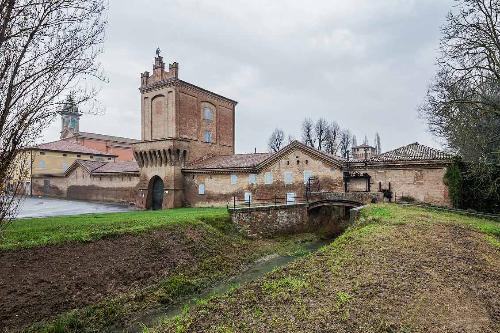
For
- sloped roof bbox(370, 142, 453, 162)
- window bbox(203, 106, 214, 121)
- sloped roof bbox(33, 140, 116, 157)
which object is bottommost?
sloped roof bbox(370, 142, 453, 162)

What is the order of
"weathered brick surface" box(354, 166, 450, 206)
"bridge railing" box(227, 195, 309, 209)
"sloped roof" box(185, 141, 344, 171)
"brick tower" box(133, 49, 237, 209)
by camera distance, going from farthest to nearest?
"brick tower" box(133, 49, 237, 209)
"sloped roof" box(185, 141, 344, 171)
"bridge railing" box(227, 195, 309, 209)
"weathered brick surface" box(354, 166, 450, 206)

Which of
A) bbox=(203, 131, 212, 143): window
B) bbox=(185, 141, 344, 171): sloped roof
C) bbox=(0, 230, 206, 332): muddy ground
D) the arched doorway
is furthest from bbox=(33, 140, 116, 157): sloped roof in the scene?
bbox=(0, 230, 206, 332): muddy ground

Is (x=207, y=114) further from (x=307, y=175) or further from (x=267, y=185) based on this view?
(x=307, y=175)

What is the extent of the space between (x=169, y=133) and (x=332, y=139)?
1334 inches

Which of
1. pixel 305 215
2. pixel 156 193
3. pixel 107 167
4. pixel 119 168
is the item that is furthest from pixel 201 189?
pixel 107 167

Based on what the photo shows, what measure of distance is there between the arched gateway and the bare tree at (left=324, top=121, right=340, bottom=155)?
32760 millimetres

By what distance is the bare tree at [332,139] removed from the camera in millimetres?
55594

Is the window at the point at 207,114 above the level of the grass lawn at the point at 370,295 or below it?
above

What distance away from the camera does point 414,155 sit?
2248 centimetres

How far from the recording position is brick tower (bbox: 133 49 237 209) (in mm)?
29344

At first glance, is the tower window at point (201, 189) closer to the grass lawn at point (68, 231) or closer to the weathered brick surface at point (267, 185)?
the weathered brick surface at point (267, 185)

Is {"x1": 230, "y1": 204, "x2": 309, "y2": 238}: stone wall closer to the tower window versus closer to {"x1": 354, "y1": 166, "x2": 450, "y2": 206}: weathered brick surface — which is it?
{"x1": 354, "y1": 166, "x2": 450, "y2": 206}: weathered brick surface

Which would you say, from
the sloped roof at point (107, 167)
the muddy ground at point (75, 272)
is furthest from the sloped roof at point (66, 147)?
the muddy ground at point (75, 272)

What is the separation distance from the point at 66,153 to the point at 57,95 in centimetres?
4080
